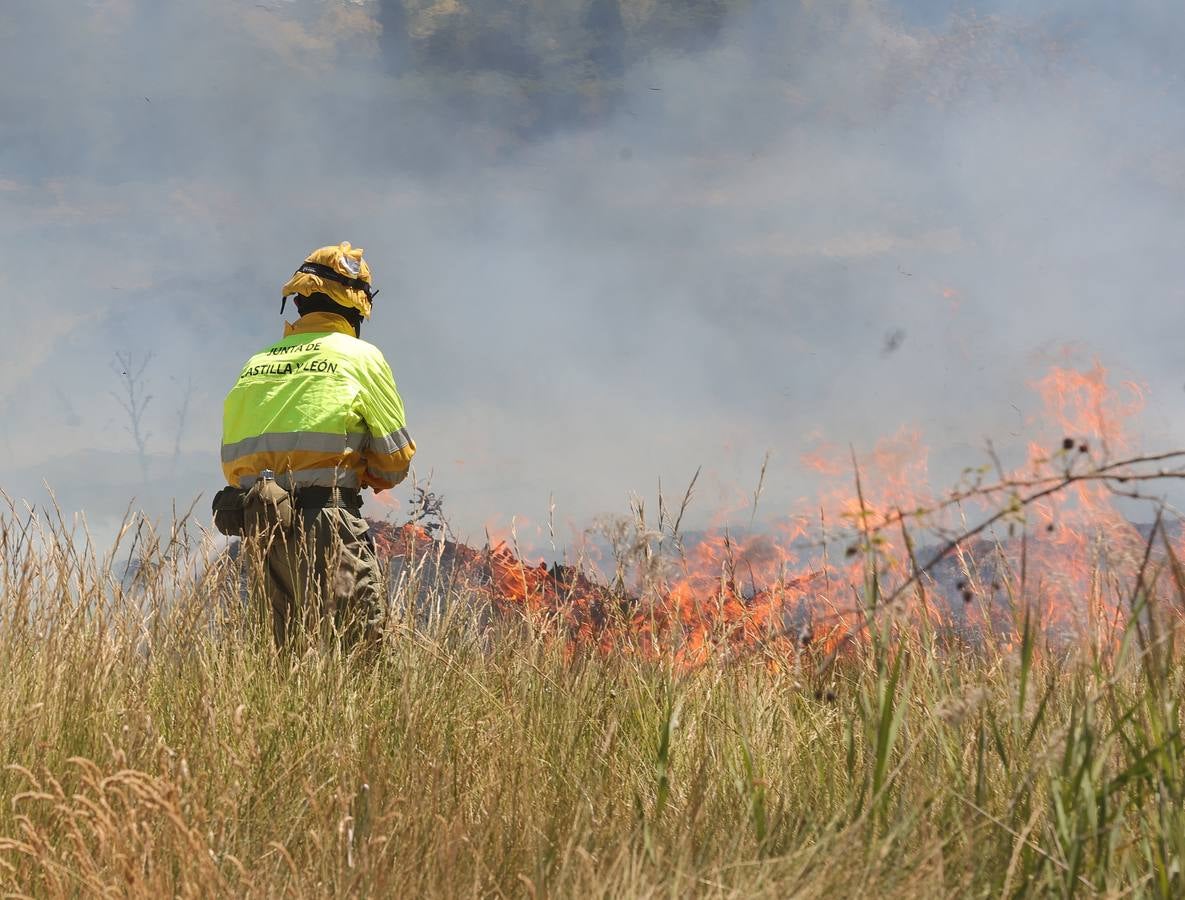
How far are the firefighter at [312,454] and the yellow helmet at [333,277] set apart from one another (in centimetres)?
26

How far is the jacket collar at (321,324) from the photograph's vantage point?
5.69m

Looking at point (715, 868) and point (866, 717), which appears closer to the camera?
point (715, 868)

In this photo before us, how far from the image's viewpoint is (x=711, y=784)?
2.58 m

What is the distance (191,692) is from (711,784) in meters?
1.90

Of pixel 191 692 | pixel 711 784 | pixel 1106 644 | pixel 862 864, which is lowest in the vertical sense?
pixel 862 864

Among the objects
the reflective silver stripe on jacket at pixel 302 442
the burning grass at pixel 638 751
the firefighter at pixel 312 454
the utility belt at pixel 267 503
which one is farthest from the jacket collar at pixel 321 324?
the burning grass at pixel 638 751

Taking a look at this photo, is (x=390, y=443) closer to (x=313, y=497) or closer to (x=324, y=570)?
(x=313, y=497)

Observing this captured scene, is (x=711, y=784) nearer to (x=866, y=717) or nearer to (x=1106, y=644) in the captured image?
(x=866, y=717)

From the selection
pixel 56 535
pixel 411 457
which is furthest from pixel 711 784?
pixel 411 457

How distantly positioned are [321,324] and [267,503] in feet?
4.28

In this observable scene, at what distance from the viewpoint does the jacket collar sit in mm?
5691

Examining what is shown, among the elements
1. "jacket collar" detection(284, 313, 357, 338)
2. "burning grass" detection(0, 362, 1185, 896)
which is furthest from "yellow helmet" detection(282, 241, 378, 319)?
"burning grass" detection(0, 362, 1185, 896)

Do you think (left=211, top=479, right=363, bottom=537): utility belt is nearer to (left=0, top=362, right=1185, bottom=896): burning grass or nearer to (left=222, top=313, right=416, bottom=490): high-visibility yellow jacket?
(left=222, top=313, right=416, bottom=490): high-visibility yellow jacket

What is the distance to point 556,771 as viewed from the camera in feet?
8.79
